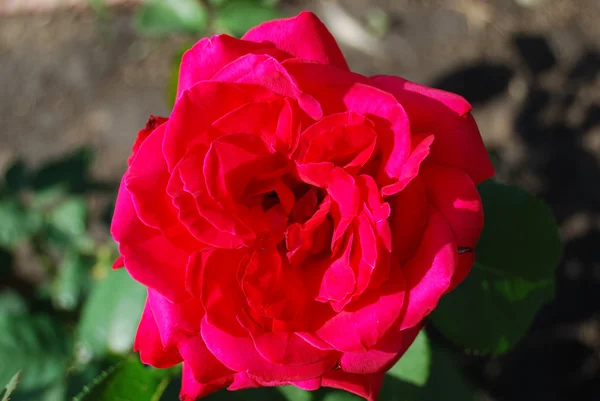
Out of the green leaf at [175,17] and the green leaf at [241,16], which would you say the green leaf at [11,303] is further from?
the green leaf at [241,16]

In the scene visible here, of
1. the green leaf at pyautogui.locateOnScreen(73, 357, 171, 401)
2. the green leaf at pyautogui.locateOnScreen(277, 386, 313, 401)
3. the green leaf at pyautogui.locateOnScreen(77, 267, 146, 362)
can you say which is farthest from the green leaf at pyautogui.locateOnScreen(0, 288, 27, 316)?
the green leaf at pyautogui.locateOnScreen(277, 386, 313, 401)

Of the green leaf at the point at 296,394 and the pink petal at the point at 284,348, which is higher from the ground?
the pink petal at the point at 284,348

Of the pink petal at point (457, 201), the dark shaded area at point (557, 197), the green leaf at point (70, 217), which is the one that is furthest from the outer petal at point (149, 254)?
the dark shaded area at point (557, 197)

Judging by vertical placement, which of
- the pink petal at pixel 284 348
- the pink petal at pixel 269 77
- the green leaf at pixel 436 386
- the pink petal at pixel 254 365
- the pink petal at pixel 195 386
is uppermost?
the pink petal at pixel 269 77

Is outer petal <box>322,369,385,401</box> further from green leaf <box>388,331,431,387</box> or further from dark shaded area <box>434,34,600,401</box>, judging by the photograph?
dark shaded area <box>434,34,600,401</box>

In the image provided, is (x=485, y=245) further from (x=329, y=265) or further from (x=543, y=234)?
(x=329, y=265)

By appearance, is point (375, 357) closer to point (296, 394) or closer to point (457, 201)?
point (457, 201)

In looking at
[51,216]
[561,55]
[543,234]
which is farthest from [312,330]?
→ [561,55]

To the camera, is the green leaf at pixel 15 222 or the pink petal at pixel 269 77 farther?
the green leaf at pixel 15 222
